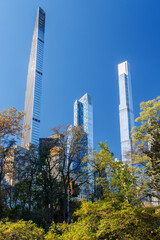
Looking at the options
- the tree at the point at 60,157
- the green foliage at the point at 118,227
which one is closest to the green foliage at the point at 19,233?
the green foliage at the point at 118,227

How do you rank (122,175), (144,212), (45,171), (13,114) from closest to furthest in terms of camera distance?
(144,212) → (122,175) → (13,114) → (45,171)

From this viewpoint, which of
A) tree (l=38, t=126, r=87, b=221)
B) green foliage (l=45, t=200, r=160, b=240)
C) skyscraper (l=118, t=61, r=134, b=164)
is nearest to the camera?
green foliage (l=45, t=200, r=160, b=240)

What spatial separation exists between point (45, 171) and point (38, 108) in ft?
307

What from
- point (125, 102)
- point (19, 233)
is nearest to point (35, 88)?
point (125, 102)

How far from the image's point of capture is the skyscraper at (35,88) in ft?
346

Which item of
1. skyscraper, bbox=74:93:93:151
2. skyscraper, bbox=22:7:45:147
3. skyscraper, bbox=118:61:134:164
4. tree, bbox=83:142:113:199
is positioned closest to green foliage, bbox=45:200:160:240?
tree, bbox=83:142:113:199

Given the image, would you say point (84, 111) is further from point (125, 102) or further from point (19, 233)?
point (19, 233)

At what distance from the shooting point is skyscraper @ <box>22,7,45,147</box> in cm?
10544

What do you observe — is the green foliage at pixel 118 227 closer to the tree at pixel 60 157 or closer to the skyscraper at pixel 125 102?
the tree at pixel 60 157

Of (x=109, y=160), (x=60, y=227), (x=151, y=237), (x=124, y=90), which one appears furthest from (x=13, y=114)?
(x=124, y=90)

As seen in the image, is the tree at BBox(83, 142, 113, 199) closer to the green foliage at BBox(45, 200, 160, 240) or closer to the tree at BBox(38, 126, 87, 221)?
the tree at BBox(38, 126, 87, 221)

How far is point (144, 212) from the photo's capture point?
6.98m

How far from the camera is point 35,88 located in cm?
11675

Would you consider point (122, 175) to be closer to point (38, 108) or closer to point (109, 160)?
point (109, 160)
